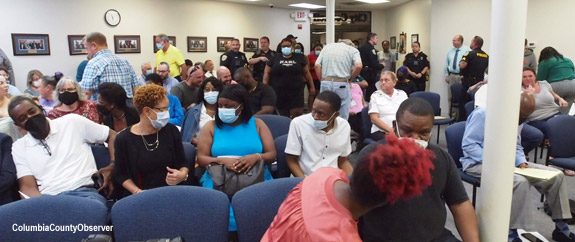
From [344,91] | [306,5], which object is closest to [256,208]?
[344,91]

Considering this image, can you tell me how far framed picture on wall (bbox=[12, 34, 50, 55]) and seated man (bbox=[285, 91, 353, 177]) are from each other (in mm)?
6316

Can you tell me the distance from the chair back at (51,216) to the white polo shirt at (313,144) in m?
1.37

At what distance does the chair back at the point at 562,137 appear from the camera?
→ 3742mm

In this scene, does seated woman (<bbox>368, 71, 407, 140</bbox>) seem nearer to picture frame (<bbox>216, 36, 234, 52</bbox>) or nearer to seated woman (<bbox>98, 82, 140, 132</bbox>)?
seated woman (<bbox>98, 82, 140, 132</bbox>)

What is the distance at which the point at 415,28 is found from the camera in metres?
10.9

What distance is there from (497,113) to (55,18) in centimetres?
793

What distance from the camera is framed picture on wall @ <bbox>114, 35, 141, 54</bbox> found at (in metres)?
8.36

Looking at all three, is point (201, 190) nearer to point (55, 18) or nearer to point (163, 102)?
point (163, 102)

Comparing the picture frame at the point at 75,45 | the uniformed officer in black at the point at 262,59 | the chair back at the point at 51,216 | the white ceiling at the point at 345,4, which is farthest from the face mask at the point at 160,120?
the white ceiling at the point at 345,4

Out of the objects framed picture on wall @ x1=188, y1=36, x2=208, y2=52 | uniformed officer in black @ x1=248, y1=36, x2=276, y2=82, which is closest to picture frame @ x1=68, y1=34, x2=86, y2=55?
framed picture on wall @ x1=188, y1=36, x2=208, y2=52

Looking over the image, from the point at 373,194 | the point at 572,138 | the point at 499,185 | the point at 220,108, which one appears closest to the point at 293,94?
the point at 220,108

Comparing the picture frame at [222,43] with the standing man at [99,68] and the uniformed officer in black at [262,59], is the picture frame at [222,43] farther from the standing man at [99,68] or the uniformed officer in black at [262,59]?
the standing man at [99,68]

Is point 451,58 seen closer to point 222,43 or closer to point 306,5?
point 306,5

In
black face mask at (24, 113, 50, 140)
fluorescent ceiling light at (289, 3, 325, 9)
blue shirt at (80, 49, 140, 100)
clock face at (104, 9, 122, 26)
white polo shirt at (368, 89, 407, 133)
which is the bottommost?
white polo shirt at (368, 89, 407, 133)
